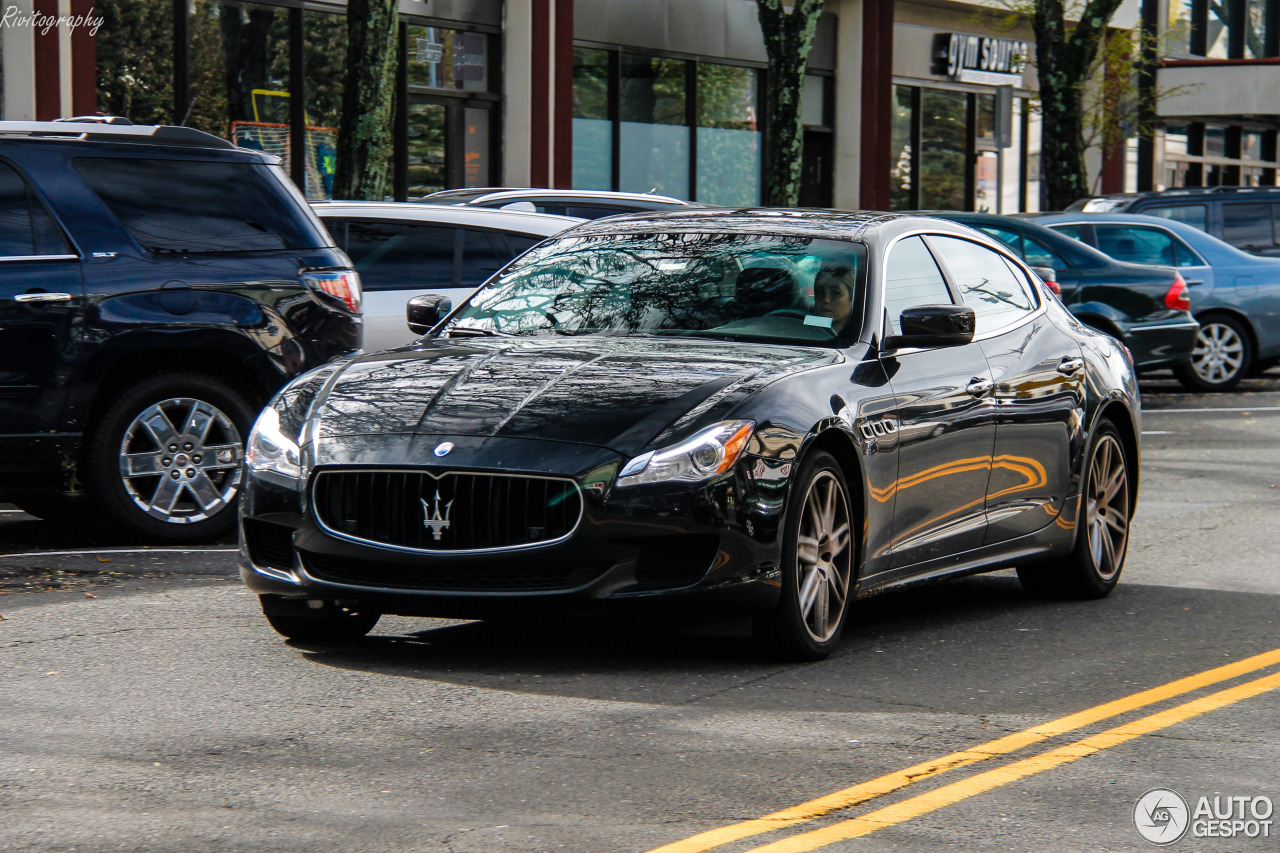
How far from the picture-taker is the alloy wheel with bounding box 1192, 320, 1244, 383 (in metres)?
19.0

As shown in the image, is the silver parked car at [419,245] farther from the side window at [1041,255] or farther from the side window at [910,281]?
the side window at [1041,255]

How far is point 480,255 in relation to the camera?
39.2 feet

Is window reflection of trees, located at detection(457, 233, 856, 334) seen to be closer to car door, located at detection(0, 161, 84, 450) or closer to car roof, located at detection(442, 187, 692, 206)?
car door, located at detection(0, 161, 84, 450)

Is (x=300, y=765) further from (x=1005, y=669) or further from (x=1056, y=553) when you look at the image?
(x=1056, y=553)

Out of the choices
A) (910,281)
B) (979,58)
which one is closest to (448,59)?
(979,58)

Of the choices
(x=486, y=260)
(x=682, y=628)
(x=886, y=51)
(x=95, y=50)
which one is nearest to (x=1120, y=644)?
(x=682, y=628)

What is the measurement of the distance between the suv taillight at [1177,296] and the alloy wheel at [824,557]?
11602mm

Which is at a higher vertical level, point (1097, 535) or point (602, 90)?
point (602, 90)

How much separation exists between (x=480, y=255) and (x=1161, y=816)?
7816 millimetres

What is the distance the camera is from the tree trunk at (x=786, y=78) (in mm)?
21969

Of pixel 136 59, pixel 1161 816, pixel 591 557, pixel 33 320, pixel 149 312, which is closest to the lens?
pixel 1161 816

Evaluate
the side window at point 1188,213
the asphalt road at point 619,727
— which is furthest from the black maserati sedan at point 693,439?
the side window at point 1188,213

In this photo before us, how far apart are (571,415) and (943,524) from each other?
1794mm

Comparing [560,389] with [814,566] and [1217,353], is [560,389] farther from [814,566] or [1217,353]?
[1217,353]
